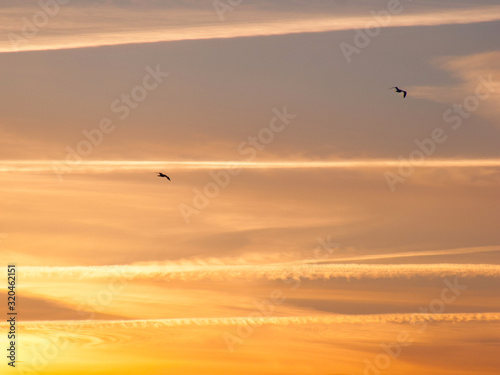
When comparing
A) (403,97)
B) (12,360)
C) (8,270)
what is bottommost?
(12,360)

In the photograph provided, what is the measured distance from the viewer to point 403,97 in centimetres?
7862

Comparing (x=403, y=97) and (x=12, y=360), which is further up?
(x=403, y=97)

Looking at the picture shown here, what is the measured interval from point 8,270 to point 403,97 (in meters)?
112

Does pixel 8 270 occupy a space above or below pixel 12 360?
above

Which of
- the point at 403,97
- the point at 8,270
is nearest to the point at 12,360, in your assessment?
the point at 8,270

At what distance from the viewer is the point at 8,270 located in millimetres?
83000

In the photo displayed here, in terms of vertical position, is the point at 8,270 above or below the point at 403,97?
below

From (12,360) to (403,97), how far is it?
126m

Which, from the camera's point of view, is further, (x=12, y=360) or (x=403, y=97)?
(x=12, y=360)

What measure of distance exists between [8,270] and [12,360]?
2577 cm

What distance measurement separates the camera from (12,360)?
8600 cm

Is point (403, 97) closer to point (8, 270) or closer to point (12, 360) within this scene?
point (8, 270)
